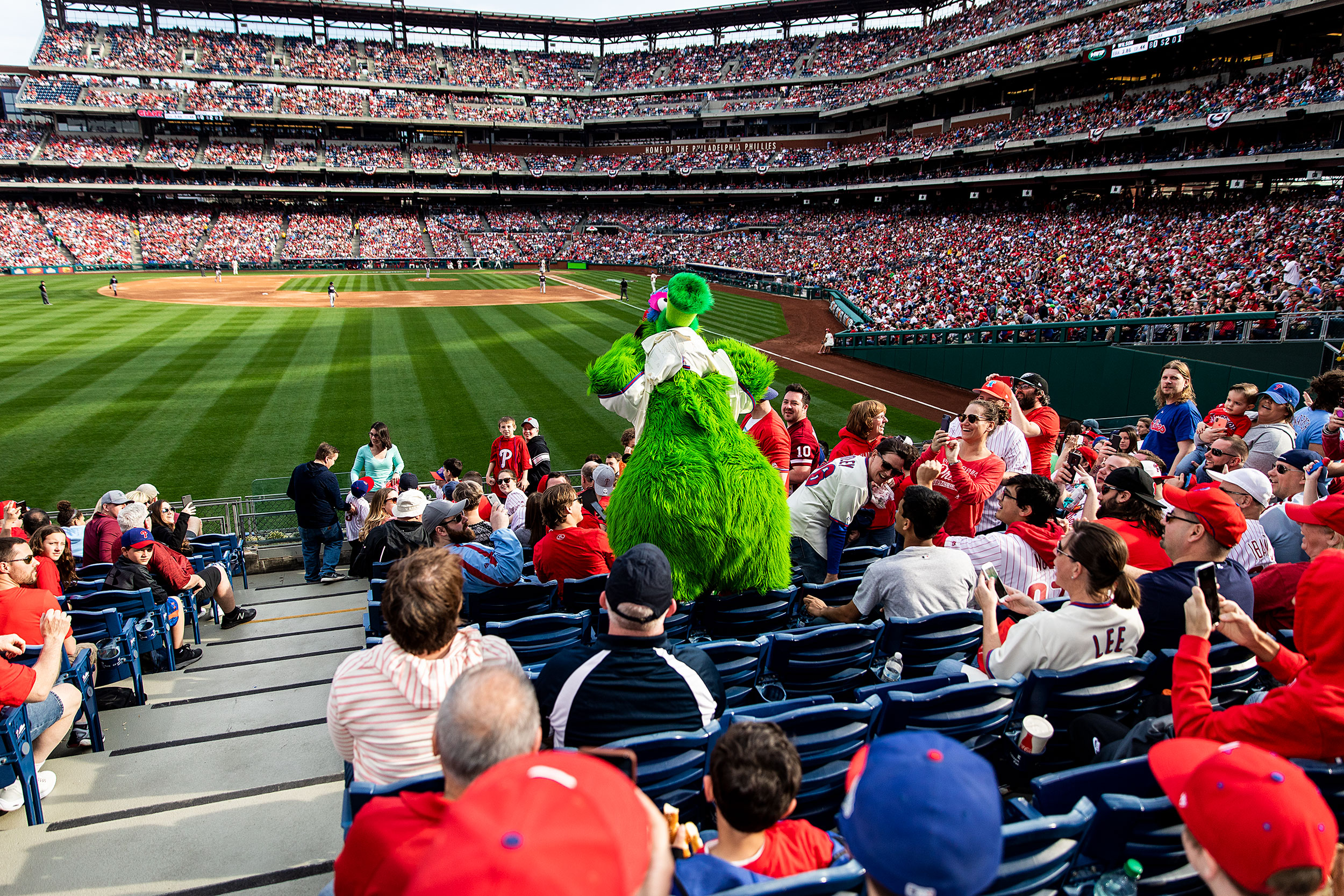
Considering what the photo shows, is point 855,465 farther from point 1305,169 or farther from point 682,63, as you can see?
point 682,63

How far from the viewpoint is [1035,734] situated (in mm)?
3252

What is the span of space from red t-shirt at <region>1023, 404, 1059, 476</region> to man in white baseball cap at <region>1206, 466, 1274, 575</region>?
264 cm

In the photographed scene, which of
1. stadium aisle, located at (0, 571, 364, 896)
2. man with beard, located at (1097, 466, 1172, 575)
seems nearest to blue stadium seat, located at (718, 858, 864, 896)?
stadium aisle, located at (0, 571, 364, 896)

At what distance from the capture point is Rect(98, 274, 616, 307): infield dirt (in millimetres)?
34531

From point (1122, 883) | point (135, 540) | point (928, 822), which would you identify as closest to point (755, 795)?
point (928, 822)

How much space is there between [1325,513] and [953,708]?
2214mm

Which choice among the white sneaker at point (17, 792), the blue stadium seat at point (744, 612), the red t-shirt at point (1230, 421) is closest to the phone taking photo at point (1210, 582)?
the blue stadium seat at point (744, 612)

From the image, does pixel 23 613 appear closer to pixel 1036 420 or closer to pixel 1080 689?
pixel 1080 689

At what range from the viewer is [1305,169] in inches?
1154

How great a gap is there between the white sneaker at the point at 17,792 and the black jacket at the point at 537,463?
5621 mm

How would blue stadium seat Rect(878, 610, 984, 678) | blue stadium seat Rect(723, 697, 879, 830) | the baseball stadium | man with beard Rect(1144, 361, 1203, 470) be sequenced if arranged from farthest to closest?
man with beard Rect(1144, 361, 1203, 470) → blue stadium seat Rect(878, 610, 984, 678) → blue stadium seat Rect(723, 697, 879, 830) → the baseball stadium

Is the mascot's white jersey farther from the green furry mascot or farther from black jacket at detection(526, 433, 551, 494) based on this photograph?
black jacket at detection(526, 433, 551, 494)

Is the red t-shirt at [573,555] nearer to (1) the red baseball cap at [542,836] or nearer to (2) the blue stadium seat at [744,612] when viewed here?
(2) the blue stadium seat at [744,612]

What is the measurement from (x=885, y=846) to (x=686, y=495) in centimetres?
308
